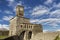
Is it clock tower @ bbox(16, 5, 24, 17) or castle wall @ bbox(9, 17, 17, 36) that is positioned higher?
clock tower @ bbox(16, 5, 24, 17)

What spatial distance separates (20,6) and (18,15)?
2875 mm

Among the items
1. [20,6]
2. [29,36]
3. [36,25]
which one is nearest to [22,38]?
[29,36]

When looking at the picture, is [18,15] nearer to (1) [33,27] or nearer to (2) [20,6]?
(2) [20,6]

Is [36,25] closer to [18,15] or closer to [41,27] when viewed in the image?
[41,27]

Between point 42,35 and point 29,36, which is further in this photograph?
point 29,36

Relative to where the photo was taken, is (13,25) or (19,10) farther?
(13,25)

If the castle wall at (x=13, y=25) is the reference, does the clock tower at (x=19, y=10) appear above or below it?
above

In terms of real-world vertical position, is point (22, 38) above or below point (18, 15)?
below

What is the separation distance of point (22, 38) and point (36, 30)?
4739 mm

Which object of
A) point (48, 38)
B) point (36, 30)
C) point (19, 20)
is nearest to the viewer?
point (48, 38)

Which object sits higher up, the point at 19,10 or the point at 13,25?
the point at 19,10

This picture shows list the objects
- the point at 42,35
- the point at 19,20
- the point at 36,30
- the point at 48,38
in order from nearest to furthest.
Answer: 1. the point at 48,38
2. the point at 42,35
3. the point at 36,30
4. the point at 19,20

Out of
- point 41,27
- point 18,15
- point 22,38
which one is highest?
point 18,15

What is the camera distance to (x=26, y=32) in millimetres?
45938
